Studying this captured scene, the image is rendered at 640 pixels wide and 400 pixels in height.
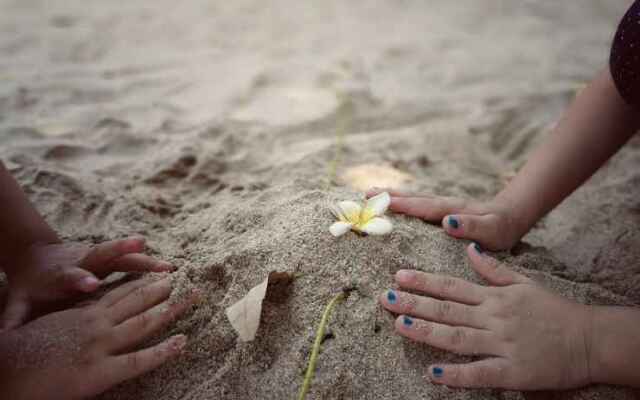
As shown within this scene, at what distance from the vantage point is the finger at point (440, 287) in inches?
50.1

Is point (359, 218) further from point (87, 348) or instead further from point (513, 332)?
point (87, 348)

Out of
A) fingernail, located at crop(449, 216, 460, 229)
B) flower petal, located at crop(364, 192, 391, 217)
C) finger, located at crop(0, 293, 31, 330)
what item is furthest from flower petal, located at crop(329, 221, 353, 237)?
finger, located at crop(0, 293, 31, 330)

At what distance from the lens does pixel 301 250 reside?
1.34m

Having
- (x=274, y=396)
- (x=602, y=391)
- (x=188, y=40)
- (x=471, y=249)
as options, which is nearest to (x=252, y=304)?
(x=274, y=396)

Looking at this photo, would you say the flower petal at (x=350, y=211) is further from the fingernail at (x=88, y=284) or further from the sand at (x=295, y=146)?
the fingernail at (x=88, y=284)

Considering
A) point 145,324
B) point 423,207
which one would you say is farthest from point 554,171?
point 145,324

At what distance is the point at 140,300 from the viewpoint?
49.9 inches

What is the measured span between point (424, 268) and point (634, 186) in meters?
1.32

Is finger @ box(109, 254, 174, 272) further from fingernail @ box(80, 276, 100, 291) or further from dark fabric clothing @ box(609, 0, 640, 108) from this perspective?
dark fabric clothing @ box(609, 0, 640, 108)

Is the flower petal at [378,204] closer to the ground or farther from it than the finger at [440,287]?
farther from it

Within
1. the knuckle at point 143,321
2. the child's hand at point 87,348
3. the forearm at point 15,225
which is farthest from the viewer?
the forearm at point 15,225

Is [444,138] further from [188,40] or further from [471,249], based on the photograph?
[188,40]

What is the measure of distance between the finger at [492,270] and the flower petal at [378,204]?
28 centimetres

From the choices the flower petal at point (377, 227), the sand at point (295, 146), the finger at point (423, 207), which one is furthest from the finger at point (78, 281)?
the finger at point (423, 207)
